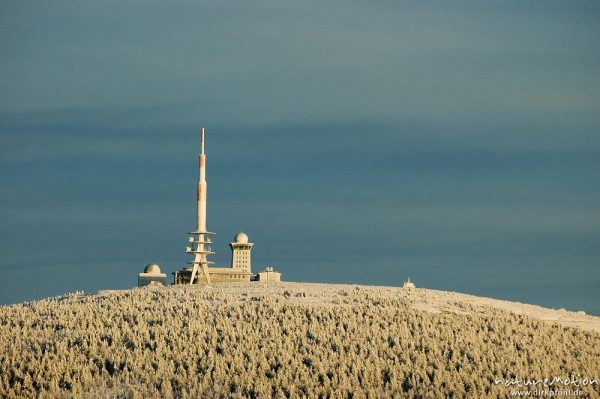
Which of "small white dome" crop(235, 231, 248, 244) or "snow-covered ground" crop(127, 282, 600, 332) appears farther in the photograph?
"small white dome" crop(235, 231, 248, 244)

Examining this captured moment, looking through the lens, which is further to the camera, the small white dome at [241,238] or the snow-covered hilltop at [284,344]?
the small white dome at [241,238]

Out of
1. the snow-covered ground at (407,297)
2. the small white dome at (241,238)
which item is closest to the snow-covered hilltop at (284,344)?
the snow-covered ground at (407,297)

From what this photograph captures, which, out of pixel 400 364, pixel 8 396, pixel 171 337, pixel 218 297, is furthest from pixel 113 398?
pixel 218 297

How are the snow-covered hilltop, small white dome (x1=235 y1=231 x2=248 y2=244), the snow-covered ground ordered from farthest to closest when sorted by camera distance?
small white dome (x1=235 y1=231 x2=248 y2=244)
the snow-covered ground
the snow-covered hilltop

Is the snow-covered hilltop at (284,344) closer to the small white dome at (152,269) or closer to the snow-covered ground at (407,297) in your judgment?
the snow-covered ground at (407,297)

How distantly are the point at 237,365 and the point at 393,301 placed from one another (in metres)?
17.9

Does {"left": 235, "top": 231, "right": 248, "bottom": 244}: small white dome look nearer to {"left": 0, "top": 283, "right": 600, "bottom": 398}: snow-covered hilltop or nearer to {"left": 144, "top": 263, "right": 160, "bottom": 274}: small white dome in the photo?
{"left": 144, "top": 263, "right": 160, "bottom": 274}: small white dome

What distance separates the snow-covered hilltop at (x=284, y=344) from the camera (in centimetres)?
4100

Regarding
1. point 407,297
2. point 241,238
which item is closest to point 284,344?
point 407,297

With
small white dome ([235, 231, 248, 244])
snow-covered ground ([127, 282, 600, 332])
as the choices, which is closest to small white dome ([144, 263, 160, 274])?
small white dome ([235, 231, 248, 244])

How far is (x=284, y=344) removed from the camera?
152ft

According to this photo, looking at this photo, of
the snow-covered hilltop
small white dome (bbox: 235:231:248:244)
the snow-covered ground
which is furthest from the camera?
small white dome (bbox: 235:231:248:244)

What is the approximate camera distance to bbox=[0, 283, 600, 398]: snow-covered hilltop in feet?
135

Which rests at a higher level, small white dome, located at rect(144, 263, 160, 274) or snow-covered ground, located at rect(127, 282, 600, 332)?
small white dome, located at rect(144, 263, 160, 274)
